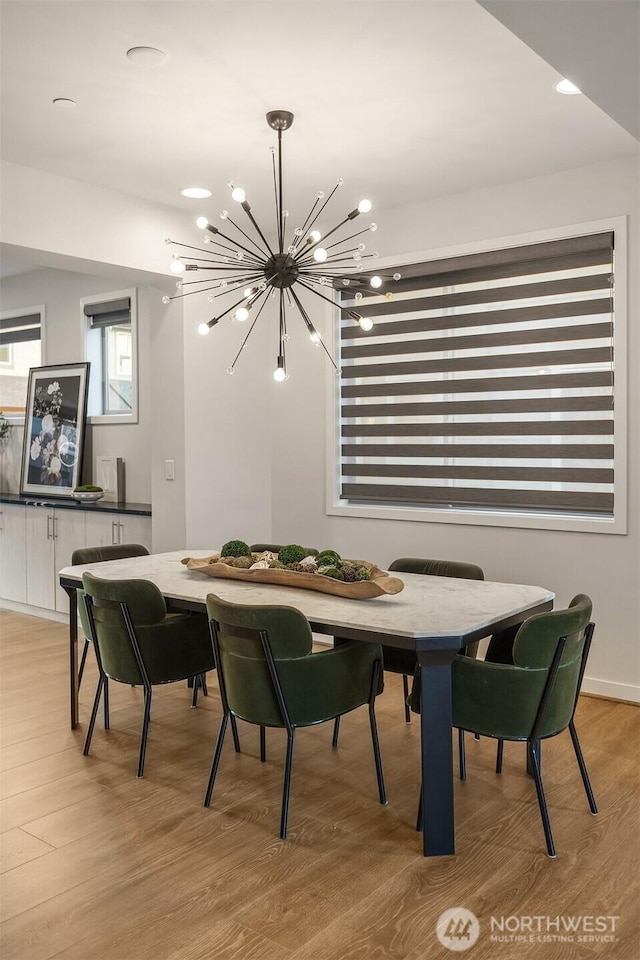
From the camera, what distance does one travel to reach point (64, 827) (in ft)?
9.09

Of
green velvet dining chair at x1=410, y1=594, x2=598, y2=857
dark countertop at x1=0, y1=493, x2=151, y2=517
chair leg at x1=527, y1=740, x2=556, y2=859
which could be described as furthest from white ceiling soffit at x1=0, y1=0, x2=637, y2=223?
chair leg at x1=527, y1=740, x2=556, y2=859

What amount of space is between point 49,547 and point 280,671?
3.63 metres

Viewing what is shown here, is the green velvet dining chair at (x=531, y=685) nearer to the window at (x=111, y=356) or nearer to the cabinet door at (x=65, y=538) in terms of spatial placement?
the cabinet door at (x=65, y=538)

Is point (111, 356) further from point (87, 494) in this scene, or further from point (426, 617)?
point (426, 617)

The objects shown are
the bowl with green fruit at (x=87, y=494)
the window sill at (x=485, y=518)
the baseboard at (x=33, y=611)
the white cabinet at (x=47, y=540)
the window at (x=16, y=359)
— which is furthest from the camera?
the window at (x=16, y=359)

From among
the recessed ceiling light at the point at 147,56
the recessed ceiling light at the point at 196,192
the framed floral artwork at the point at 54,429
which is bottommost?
the framed floral artwork at the point at 54,429

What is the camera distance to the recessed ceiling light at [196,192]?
14.6ft

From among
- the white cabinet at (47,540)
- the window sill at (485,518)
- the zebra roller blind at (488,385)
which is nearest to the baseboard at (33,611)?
the white cabinet at (47,540)

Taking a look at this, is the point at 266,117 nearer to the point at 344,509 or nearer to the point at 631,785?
the point at 344,509

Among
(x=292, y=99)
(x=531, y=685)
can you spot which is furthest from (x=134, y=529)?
(x=531, y=685)

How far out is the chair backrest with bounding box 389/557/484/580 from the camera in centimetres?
360

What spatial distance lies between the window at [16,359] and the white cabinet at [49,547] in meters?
1.52

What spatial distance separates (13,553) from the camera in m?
6.11

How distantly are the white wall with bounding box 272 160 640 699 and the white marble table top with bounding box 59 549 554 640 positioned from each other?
102 cm
